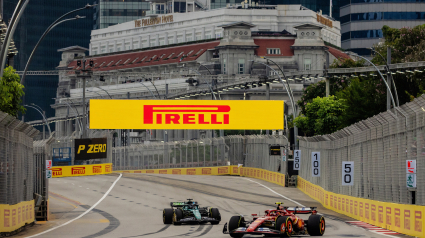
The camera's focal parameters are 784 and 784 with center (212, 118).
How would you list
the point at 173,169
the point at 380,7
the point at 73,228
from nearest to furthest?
the point at 73,228
the point at 173,169
the point at 380,7

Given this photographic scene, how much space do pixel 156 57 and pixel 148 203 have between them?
14726 cm

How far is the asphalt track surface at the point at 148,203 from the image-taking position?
84.7ft

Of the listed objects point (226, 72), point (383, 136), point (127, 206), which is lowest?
point (127, 206)

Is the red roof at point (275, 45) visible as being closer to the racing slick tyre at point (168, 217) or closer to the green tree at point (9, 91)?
the green tree at point (9, 91)

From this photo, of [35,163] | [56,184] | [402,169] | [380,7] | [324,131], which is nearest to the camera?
[402,169]

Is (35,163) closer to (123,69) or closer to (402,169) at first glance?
(402,169)

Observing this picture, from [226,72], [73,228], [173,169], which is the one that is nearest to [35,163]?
[73,228]

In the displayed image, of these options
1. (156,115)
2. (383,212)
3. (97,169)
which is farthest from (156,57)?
(383,212)

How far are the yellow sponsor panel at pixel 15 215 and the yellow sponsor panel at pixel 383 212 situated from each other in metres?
12.1

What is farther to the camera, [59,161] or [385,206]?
[59,161]

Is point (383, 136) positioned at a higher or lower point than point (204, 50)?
lower

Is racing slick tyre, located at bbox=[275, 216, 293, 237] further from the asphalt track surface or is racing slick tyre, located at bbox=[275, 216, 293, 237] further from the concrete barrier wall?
the concrete barrier wall

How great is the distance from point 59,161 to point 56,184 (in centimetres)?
1184

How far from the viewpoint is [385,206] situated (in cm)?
2592
